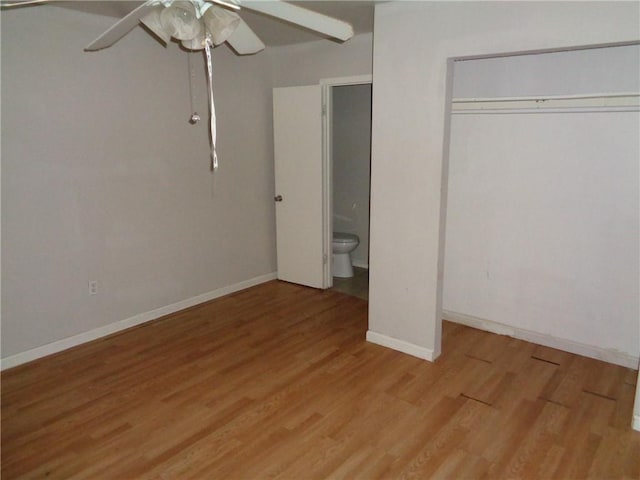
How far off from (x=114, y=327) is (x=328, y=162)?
2.42 m

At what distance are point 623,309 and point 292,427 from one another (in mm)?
2370

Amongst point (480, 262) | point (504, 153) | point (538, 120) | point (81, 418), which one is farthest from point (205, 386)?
point (538, 120)

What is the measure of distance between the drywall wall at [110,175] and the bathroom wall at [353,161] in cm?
112

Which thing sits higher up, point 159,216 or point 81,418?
point 159,216

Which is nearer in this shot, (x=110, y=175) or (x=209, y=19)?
(x=209, y=19)

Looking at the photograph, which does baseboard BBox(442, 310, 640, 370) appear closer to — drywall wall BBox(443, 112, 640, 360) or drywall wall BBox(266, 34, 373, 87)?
drywall wall BBox(443, 112, 640, 360)

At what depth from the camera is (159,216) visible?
399 centimetres

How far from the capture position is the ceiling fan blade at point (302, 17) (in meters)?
1.79

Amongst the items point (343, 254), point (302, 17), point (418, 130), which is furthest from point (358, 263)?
point (302, 17)

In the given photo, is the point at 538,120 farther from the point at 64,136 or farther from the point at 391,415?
the point at 64,136

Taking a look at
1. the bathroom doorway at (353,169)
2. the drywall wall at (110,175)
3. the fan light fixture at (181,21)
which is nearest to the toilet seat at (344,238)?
the bathroom doorway at (353,169)

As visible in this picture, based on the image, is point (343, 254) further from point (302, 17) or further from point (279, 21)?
point (302, 17)

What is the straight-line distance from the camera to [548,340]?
11.6 feet

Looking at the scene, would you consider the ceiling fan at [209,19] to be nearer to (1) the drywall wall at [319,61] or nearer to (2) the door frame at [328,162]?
(1) the drywall wall at [319,61]
